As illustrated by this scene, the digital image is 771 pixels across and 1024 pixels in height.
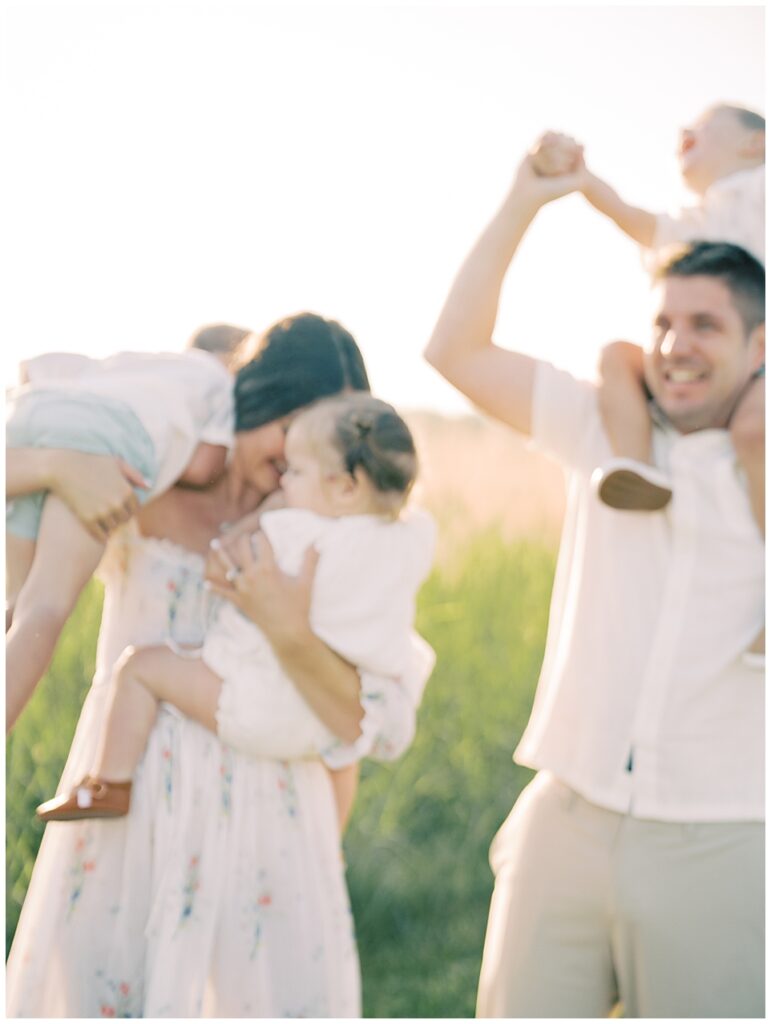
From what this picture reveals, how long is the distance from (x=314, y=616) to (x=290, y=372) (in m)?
0.42

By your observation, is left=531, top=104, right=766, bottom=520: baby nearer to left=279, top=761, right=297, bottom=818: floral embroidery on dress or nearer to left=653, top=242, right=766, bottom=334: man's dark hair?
left=653, top=242, right=766, bottom=334: man's dark hair

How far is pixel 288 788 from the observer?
6.93ft

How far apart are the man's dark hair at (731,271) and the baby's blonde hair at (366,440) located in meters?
0.52

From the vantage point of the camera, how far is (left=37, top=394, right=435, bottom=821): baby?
6.67ft

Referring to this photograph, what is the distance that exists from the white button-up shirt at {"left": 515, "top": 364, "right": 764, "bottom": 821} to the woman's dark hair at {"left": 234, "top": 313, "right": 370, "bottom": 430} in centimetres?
52

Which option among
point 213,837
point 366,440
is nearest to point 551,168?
point 366,440

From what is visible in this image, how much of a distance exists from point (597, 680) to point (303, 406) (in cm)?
68

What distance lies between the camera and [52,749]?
409 centimetres

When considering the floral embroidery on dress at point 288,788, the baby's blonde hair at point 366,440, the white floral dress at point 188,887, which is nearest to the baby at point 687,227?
the baby's blonde hair at point 366,440

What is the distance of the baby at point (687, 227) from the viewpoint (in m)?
1.91

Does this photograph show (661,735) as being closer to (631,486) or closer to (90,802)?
(631,486)

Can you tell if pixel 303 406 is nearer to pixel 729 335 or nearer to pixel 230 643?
pixel 230 643

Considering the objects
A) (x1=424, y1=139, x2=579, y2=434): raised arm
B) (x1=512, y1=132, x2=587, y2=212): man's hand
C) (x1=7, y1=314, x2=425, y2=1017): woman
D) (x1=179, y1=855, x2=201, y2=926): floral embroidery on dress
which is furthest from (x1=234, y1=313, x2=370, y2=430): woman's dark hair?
(x1=179, y1=855, x2=201, y2=926): floral embroidery on dress

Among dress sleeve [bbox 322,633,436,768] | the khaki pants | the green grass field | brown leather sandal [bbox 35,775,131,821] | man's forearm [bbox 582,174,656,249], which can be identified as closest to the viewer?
the khaki pants
